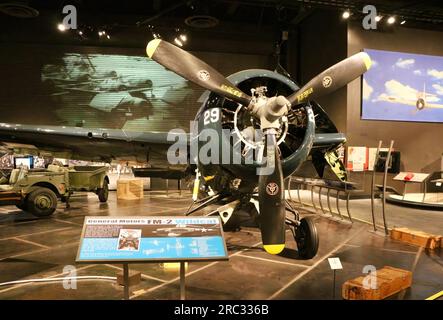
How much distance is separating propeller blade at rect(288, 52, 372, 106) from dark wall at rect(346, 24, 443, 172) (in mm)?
7028

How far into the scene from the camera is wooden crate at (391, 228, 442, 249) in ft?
17.5

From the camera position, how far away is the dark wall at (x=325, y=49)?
37.3 ft

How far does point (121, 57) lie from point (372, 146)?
8.99 metres

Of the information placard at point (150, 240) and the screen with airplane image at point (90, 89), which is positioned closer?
the information placard at point (150, 240)

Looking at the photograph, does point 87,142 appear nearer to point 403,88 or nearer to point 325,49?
point 325,49

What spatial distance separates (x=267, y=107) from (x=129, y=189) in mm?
7710

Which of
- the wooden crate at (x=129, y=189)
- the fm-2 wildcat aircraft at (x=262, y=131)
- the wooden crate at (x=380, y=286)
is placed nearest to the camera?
the wooden crate at (x=380, y=286)

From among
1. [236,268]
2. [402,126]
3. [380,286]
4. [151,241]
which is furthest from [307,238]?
[402,126]

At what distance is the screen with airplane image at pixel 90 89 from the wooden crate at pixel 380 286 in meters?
10.4

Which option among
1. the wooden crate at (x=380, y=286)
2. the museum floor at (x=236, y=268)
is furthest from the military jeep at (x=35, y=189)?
the wooden crate at (x=380, y=286)

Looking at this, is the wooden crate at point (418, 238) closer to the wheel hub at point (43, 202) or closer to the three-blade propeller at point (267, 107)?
the three-blade propeller at point (267, 107)

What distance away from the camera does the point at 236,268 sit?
4340 mm

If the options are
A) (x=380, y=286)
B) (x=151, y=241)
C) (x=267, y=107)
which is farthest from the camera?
(x=267, y=107)

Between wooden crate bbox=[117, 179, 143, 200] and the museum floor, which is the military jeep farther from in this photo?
wooden crate bbox=[117, 179, 143, 200]
